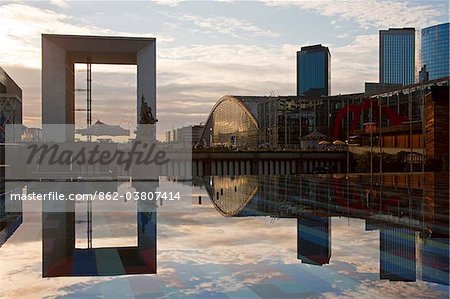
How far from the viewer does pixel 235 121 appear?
165 m

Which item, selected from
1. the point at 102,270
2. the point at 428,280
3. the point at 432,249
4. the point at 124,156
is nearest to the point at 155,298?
the point at 102,270

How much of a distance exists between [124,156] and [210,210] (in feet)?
82.7

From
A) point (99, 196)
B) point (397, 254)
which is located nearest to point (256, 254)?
point (397, 254)

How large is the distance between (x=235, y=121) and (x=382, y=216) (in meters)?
151

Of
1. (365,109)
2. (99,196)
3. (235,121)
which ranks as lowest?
(99,196)

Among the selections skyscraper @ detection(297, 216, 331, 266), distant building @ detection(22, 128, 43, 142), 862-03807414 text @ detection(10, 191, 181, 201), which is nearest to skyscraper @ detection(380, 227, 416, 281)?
skyscraper @ detection(297, 216, 331, 266)

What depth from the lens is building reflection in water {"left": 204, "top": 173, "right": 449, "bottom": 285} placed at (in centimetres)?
867

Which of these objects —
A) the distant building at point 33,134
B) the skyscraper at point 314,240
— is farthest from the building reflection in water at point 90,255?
the distant building at point 33,134

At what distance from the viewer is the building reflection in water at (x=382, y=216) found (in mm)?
8672

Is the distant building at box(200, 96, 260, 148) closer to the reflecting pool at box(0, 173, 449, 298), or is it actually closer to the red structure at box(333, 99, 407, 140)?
the red structure at box(333, 99, 407, 140)

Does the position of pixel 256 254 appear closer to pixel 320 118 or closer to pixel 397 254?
pixel 397 254

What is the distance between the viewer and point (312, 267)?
844 centimetres

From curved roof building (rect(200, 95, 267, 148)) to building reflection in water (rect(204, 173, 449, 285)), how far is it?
118710mm

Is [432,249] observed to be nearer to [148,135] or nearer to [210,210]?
[210,210]
